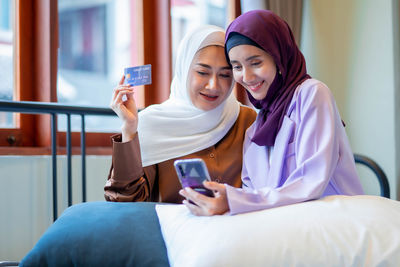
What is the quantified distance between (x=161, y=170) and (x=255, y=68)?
1.96 ft

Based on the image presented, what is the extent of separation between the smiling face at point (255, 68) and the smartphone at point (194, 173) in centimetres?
46

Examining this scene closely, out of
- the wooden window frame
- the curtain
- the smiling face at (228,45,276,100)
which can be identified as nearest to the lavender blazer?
the smiling face at (228,45,276,100)

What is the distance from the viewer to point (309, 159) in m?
1.37

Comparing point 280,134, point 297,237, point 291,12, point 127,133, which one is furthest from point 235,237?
point 291,12

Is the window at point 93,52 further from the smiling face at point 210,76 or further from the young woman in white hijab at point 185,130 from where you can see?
the smiling face at point 210,76

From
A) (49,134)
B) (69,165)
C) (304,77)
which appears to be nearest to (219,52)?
(304,77)

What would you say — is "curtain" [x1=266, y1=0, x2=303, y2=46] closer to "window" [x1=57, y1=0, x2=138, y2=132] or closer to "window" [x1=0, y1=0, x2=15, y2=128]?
"window" [x1=57, y1=0, x2=138, y2=132]

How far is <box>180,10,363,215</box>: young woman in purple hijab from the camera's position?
4.27 feet

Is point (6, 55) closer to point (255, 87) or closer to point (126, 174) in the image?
point (126, 174)

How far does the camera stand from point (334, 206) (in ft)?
4.00

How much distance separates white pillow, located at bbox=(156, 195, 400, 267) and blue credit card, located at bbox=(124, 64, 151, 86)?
665 mm

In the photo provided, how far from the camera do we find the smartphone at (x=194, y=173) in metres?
1.23

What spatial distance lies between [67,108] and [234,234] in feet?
4.18

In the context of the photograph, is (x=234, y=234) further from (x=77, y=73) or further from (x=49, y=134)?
(x=77, y=73)
